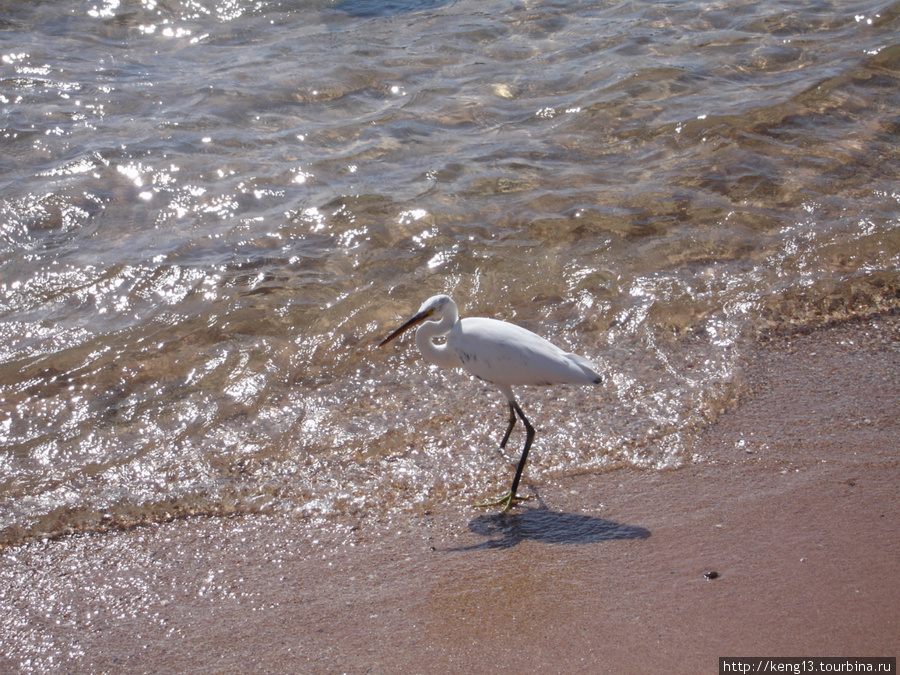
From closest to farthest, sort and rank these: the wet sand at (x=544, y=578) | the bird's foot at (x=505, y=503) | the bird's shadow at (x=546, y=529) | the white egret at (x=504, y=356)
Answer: the wet sand at (x=544, y=578), the bird's shadow at (x=546, y=529), the bird's foot at (x=505, y=503), the white egret at (x=504, y=356)

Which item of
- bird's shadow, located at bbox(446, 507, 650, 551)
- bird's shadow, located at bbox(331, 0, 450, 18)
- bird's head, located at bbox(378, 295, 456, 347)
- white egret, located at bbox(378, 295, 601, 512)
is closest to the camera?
bird's shadow, located at bbox(446, 507, 650, 551)

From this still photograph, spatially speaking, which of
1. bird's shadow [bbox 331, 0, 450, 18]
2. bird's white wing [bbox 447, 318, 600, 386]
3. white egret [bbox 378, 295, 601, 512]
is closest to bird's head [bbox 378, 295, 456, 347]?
white egret [bbox 378, 295, 601, 512]

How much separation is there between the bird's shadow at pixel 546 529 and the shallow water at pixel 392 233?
0.25 meters

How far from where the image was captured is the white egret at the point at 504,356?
137 inches

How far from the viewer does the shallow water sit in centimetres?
381

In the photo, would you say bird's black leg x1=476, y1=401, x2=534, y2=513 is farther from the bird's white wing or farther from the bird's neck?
the bird's neck

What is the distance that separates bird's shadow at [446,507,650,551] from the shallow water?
9.9 inches

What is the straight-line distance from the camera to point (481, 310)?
503 cm

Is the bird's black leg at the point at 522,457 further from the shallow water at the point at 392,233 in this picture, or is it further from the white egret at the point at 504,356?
the shallow water at the point at 392,233

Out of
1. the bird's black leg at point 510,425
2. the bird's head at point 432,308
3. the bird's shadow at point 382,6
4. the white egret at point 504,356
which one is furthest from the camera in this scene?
Result: the bird's shadow at point 382,6

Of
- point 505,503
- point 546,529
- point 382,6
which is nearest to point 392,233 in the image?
point 505,503

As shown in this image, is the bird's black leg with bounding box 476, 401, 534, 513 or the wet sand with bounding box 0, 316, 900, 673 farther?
the bird's black leg with bounding box 476, 401, 534, 513

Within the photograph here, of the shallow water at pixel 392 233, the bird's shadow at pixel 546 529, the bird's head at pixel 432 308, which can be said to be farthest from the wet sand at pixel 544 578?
the bird's head at pixel 432 308

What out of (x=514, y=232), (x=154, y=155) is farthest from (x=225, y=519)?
(x=154, y=155)
